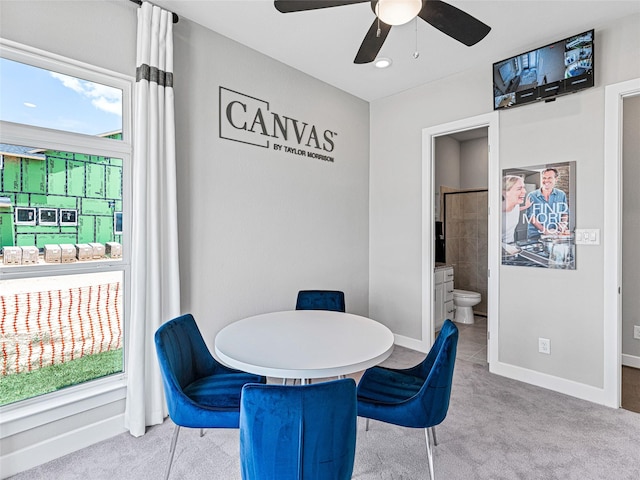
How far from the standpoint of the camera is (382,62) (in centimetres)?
315

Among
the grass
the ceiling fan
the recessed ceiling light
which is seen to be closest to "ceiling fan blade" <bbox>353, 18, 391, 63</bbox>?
the ceiling fan

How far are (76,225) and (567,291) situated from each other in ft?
11.9

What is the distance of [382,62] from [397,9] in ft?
5.42

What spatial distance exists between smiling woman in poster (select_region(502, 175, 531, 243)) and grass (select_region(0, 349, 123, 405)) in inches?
128

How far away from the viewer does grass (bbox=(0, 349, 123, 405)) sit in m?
1.95

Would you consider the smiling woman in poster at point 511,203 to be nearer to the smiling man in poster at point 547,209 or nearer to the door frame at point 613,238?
the smiling man in poster at point 547,209

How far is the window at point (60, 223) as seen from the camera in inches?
75.7

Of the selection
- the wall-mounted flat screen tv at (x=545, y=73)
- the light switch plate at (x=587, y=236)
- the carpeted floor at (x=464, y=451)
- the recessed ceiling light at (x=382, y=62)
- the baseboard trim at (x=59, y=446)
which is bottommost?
the carpeted floor at (x=464, y=451)

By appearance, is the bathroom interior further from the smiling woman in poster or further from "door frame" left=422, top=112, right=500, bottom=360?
the smiling woman in poster

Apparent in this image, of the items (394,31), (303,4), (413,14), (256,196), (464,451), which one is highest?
(394,31)

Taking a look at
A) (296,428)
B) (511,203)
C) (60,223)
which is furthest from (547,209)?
(60,223)

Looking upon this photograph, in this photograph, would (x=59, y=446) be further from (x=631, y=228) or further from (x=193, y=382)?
(x=631, y=228)

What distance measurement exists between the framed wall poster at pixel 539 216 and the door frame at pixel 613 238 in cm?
22

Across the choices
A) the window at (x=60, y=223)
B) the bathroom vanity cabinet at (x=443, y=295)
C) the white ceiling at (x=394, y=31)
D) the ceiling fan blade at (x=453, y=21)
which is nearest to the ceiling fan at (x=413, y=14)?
the ceiling fan blade at (x=453, y=21)
